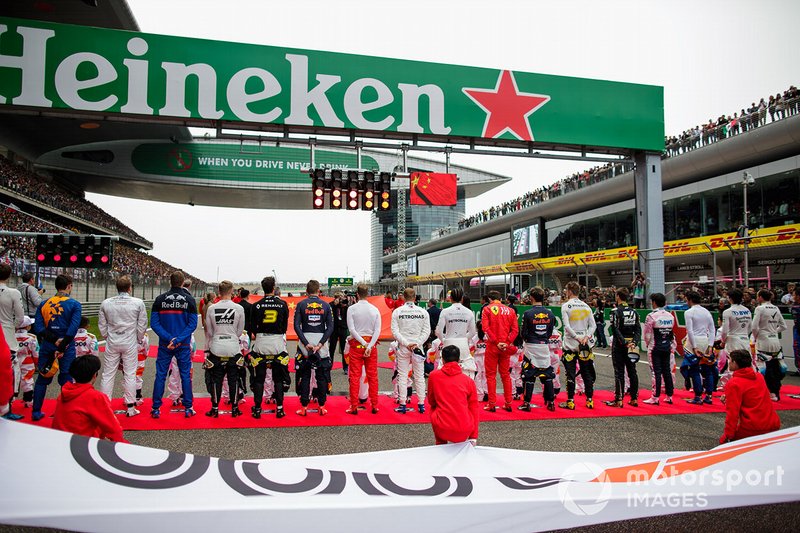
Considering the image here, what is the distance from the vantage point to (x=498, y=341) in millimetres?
7270

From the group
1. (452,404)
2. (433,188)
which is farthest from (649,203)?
(452,404)

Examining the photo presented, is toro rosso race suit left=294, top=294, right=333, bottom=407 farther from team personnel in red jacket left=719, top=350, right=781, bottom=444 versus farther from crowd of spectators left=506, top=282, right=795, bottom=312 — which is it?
team personnel in red jacket left=719, top=350, right=781, bottom=444

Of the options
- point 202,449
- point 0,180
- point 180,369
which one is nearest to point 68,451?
point 202,449

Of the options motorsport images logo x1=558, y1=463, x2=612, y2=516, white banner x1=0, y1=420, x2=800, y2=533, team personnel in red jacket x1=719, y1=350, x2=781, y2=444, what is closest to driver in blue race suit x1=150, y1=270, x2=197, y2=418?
white banner x1=0, y1=420, x2=800, y2=533

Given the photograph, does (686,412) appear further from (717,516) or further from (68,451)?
(68,451)

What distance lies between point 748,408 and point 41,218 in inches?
1299

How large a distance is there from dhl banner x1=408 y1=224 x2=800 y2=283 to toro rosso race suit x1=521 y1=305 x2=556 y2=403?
712 centimetres

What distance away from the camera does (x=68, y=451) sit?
2775 millimetres

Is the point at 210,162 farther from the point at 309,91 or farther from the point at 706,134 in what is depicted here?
the point at 706,134

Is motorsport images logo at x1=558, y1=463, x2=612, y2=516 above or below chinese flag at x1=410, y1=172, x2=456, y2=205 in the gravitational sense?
below

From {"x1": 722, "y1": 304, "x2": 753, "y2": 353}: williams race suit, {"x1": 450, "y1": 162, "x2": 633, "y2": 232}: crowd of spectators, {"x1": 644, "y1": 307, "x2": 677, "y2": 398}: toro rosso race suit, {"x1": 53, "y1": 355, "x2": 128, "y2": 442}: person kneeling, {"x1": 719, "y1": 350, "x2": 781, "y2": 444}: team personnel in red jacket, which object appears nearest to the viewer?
{"x1": 53, "y1": 355, "x2": 128, "y2": 442}: person kneeling

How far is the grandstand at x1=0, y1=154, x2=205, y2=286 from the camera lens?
1925 centimetres

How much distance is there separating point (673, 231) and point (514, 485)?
25.5 metres

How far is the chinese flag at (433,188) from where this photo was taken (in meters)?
12.8
